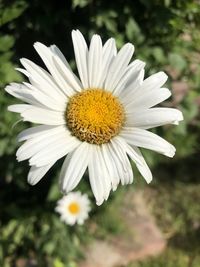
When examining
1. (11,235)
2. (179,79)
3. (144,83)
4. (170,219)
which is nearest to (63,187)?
(144,83)

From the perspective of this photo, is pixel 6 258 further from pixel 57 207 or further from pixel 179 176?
pixel 179 176

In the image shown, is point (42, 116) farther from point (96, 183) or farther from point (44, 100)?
point (96, 183)

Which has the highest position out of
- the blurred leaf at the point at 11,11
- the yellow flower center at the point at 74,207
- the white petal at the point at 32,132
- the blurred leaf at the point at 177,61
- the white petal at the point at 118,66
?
the blurred leaf at the point at 11,11

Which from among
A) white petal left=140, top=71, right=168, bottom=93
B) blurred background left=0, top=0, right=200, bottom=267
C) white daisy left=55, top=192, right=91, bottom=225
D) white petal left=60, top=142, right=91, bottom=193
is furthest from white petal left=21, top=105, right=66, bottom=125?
white daisy left=55, top=192, right=91, bottom=225

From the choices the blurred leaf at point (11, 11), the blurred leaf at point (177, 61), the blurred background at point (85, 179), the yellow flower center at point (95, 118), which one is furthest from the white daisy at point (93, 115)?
the blurred leaf at point (177, 61)

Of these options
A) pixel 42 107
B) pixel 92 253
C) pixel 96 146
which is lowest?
pixel 92 253

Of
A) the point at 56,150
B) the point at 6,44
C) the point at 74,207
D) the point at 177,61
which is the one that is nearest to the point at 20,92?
the point at 56,150

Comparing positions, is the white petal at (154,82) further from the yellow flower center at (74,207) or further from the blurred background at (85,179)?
the yellow flower center at (74,207)

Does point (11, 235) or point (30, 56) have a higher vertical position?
point (30, 56)
